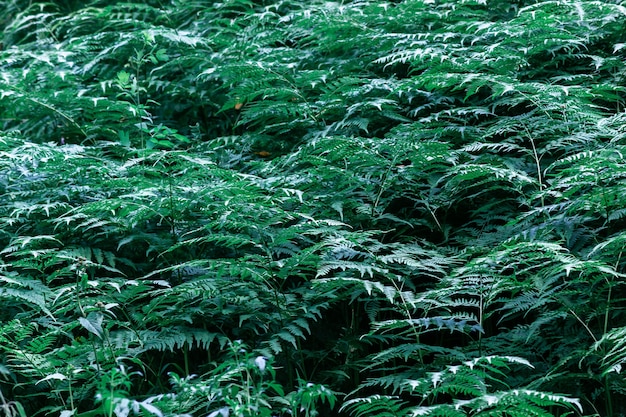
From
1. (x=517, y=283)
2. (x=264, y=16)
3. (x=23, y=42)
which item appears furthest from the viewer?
(x=23, y=42)

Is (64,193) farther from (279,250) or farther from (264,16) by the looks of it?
(264,16)

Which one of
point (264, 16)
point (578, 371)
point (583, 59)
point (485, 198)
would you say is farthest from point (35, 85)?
point (578, 371)

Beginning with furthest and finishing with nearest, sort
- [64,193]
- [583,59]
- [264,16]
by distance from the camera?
[264,16]
[583,59]
[64,193]

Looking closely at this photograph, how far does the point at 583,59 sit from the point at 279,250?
2.36 meters

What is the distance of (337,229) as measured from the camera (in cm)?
314

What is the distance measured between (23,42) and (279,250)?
4.82 meters

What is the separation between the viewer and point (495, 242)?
3.15 meters

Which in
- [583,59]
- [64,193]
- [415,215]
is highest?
[583,59]

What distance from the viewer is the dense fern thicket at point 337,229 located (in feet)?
8.54

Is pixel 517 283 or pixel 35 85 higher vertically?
pixel 35 85

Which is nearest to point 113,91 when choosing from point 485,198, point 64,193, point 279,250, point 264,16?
point 264,16

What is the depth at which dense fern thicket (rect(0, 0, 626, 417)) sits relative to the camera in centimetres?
260

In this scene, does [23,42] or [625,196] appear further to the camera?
[23,42]

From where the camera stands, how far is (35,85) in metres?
4.89
